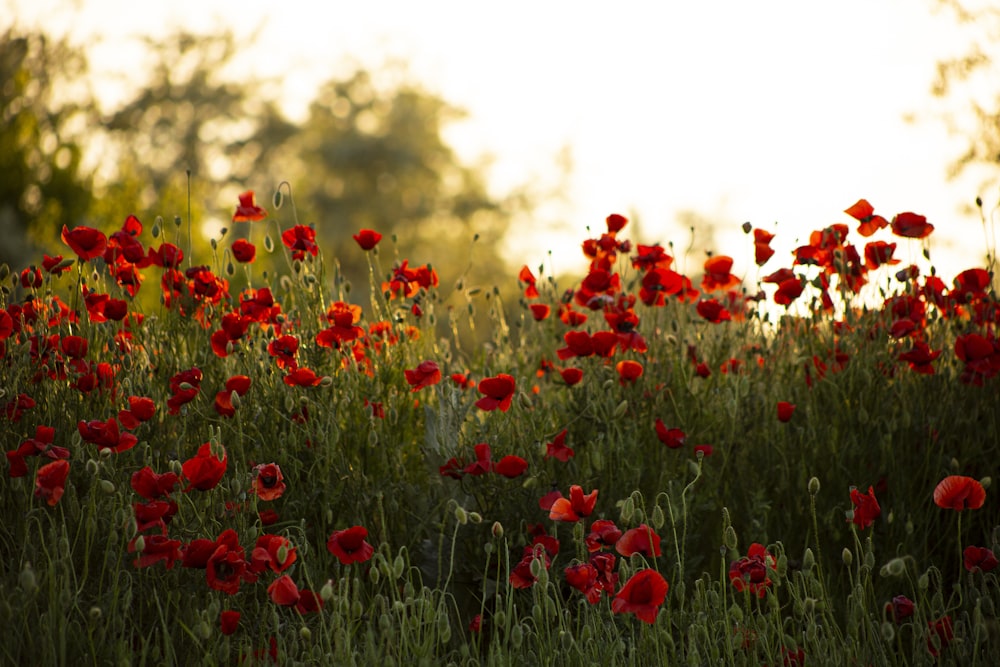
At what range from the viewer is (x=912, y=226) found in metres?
3.50

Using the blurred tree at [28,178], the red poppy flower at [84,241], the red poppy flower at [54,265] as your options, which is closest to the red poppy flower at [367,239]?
the red poppy flower at [84,241]

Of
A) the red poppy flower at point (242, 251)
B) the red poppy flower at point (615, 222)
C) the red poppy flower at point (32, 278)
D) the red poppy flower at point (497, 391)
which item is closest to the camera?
the red poppy flower at point (497, 391)

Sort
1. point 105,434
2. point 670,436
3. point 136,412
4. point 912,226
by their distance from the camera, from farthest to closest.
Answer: point 912,226 → point 670,436 → point 136,412 → point 105,434

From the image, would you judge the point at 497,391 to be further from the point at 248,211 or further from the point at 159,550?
the point at 248,211

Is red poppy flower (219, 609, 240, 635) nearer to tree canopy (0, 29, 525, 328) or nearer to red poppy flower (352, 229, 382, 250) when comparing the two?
red poppy flower (352, 229, 382, 250)

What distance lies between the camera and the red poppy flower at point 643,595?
1.94m

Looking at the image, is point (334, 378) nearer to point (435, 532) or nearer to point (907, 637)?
point (435, 532)

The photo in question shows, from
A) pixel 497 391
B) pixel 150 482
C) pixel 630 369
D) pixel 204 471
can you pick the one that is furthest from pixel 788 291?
pixel 150 482

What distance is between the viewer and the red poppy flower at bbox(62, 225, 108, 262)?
3.10 m

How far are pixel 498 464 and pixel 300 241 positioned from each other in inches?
43.6

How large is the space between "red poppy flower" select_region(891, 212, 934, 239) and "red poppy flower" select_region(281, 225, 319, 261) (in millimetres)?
2068

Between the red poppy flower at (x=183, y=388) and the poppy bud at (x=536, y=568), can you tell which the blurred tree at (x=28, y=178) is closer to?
the red poppy flower at (x=183, y=388)

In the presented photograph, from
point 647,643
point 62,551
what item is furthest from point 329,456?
point 647,643

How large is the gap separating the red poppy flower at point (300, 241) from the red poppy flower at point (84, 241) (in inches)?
23.2
